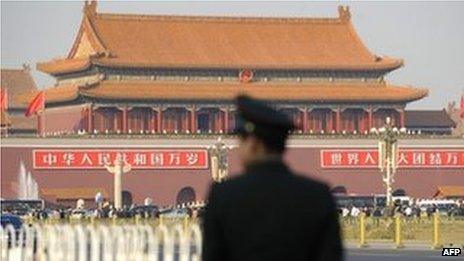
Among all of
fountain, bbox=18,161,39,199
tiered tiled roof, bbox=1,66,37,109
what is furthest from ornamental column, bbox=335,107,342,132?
tiered tiled roof, bbox=1,66,37,109

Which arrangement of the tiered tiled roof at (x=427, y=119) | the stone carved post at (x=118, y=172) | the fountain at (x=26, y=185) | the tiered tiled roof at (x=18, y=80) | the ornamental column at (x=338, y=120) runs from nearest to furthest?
the stone carved post at (x=118, y=172)
the fountain at (x=26, y=185)
the ornamental column at (x=338, y=120)
the tiered tiled roof at (x=427, y=119)
the tiered tiled roof at (x=18, y=80)

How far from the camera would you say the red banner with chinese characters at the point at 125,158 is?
75500mm

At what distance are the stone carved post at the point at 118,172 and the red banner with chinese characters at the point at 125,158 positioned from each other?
2.71ft

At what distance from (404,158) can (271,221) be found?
2907 inches

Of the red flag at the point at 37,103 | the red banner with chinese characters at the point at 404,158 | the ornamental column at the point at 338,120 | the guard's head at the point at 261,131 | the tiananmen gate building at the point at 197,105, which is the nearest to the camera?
the guard's head at the point at 261,131

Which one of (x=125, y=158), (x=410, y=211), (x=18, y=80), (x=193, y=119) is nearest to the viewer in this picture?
(x=410, y=211)

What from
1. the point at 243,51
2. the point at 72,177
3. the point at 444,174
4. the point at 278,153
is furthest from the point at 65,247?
the point at 243,51

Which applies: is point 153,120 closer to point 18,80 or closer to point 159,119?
point 159,119

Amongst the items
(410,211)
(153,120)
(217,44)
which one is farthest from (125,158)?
(410,211)

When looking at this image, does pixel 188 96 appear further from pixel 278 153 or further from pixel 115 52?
pixel 278 153

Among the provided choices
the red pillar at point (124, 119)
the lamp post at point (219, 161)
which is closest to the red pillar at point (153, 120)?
the red pillar at point (124, 119)

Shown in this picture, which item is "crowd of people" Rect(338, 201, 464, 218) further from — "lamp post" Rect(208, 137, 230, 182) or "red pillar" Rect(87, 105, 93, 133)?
"red pillar" Rect(87, 105, 93, 133)

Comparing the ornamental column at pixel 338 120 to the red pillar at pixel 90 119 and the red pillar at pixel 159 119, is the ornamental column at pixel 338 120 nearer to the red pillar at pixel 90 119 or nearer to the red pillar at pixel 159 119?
the red pillar at pixel 159 119

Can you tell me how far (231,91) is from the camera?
273 feet
